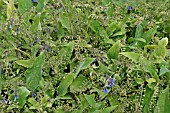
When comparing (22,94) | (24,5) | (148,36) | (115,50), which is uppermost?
(24,5)

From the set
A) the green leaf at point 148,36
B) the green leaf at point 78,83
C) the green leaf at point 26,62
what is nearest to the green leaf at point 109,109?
the green leaf at point 78,83

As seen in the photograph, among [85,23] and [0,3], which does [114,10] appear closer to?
[85,23]

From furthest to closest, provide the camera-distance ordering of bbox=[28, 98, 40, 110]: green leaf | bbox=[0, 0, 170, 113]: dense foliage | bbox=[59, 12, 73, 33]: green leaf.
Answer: bbox=[59, 12, 73, 33]: green leaf, bbox=[0, 0, 170, 113]: dense foliage, bbox=[28, 98, 40, 110]: green leaf

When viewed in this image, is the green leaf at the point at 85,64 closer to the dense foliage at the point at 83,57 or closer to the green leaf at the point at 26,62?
the dense foliage at the point at 83,57

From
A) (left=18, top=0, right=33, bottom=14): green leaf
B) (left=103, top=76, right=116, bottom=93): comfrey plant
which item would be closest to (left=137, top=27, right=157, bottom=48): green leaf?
(left=103, top=76, right=116, bottom=93): comfrey plant

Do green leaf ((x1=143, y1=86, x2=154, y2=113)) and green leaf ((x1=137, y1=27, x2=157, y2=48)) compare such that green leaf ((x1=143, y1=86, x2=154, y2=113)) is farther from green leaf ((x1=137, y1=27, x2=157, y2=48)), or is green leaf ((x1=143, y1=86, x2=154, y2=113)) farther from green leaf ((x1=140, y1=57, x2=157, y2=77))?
green leaf ((x1=137, y1=27, x2=157, y2=48))

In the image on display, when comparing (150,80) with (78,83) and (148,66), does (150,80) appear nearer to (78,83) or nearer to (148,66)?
(148,66)

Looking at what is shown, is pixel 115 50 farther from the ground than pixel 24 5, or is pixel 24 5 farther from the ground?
pixel 24 5

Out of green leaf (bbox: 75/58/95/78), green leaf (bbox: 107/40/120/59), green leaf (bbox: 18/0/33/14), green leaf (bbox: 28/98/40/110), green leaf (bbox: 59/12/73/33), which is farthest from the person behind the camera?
green leaf (bbox: 18/0/33/14)

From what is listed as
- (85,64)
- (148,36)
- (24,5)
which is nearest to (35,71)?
(85,64)
